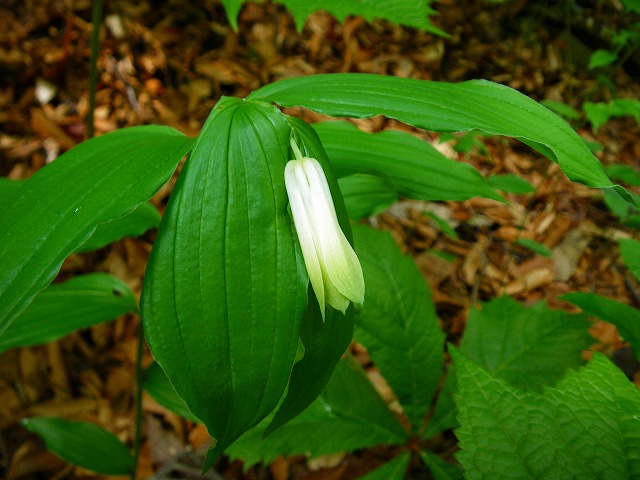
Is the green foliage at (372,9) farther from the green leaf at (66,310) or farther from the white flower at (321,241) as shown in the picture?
the white flower at (321,241)

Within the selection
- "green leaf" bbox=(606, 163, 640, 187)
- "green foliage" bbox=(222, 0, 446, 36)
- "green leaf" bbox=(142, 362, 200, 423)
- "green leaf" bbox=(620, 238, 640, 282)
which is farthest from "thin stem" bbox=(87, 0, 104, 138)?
"green leaf" bbox=(606, 163, 640, 187)

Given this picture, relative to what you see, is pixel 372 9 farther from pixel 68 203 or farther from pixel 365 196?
pixel 68 203

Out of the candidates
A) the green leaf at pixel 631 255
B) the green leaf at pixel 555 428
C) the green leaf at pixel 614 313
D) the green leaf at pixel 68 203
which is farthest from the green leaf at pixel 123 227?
the green leaf at pixel 631 255

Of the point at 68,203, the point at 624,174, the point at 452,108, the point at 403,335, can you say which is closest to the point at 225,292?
the point at 68,203

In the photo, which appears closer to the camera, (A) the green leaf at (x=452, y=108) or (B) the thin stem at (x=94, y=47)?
(A) the green leaf at (x=452, y=108)

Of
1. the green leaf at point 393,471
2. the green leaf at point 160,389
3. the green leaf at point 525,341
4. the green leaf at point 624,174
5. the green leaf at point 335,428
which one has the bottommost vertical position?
the green leaf at point 393,471

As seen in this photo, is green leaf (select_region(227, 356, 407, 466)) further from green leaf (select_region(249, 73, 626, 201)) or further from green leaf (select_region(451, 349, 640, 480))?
green leaf (select_region(249, 73, 626, 201))

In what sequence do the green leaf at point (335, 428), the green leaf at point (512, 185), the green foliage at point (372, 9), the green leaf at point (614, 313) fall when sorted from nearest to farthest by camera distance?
the green leaf at point (614, 313)
the green leaf at point (335, 428)
the green foliage at point (372, 9)
the green leaf at point (512, 185)
